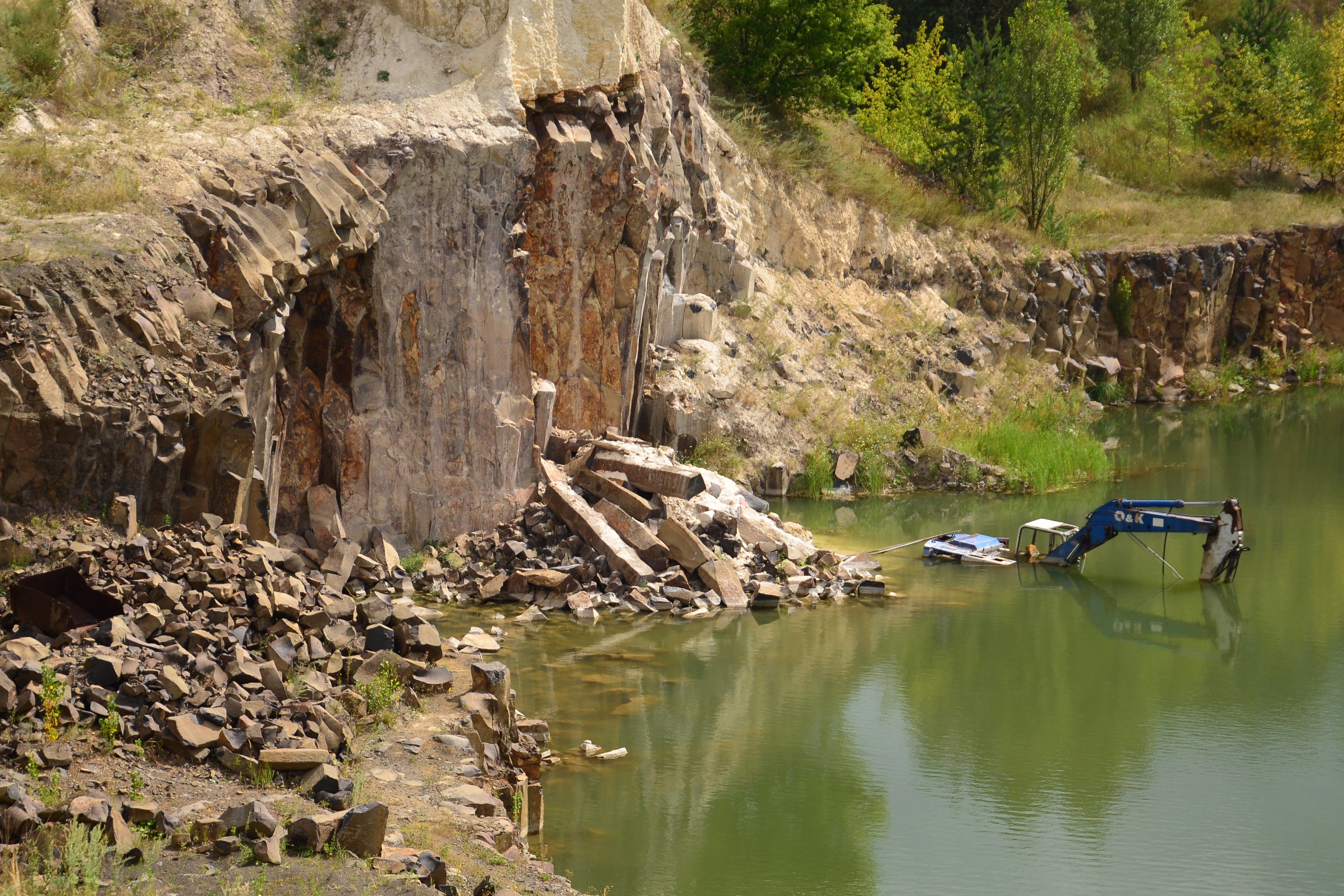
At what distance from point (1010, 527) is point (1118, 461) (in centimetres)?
702

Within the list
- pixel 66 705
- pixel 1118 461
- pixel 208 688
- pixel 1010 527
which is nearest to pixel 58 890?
pixel 66 705

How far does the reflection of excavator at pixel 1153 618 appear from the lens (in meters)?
16.0

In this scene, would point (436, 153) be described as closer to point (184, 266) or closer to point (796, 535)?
point (184, 266)

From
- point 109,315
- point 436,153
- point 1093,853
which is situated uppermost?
point 436,153

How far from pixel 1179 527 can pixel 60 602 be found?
1419 cm

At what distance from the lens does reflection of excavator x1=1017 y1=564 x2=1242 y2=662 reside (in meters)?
16.0

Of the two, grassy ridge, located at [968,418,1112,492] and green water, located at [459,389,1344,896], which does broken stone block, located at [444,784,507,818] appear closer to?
green water, located at [459,389,1344,896]

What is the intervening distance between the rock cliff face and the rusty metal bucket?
58.5 inches

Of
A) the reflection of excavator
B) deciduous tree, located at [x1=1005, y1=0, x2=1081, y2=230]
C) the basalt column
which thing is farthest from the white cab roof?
deciduous tree, located at [x1=1005, y1=0, x2=1081, y2=230]

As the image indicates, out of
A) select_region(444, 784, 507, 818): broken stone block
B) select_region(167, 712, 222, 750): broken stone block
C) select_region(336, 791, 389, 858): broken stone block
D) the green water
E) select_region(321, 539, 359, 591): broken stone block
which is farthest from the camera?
select_region(321, 539, 359, 591): broken stone block

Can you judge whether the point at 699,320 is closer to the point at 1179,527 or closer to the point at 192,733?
the point at 1179,527

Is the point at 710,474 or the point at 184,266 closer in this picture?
the point at 184,266

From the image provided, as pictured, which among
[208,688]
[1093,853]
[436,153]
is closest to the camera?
[208,688]

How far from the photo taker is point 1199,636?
52.6 ft
